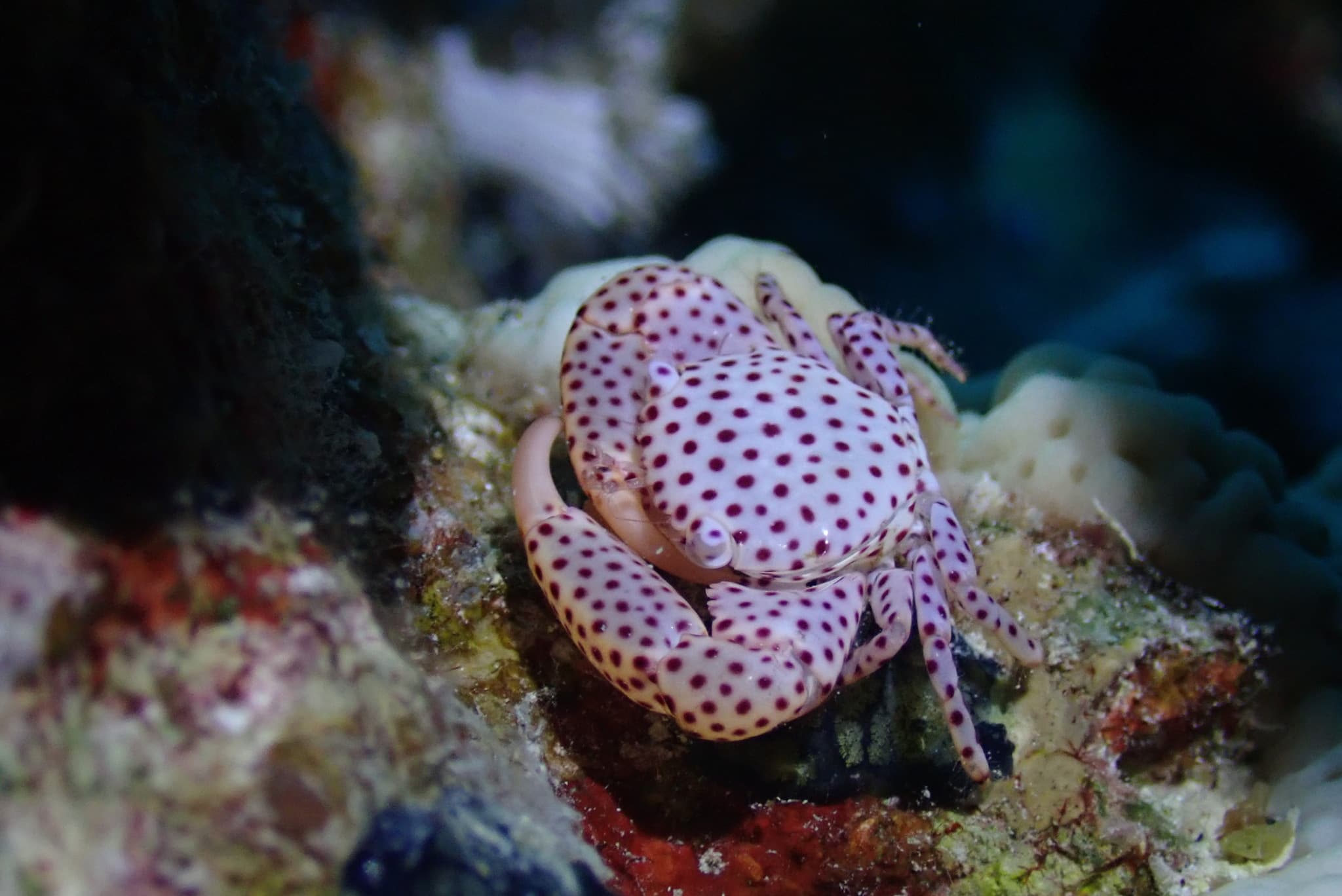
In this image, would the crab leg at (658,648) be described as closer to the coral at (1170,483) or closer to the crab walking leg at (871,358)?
the crab walking leg at (871,358)

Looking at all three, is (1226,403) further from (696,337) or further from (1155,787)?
(696,337)

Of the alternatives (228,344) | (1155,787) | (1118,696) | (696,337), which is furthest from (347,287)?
(1155,787)

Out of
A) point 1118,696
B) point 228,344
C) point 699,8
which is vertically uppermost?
point 699,8

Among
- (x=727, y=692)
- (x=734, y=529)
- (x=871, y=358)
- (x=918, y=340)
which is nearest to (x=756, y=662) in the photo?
(x=727, y=692)

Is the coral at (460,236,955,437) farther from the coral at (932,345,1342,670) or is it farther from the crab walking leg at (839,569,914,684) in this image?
the crab walking leg at (839,569,914,684)

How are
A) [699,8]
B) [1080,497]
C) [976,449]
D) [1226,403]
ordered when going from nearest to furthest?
[1080,497]
[976,449]
[1226,403]
[699,8]

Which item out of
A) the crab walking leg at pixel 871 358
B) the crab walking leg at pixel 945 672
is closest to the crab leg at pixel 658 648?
the crab walking leg at pixel 945 672

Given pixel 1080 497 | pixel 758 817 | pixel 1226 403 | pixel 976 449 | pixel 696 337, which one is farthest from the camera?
pixel 1226 403
